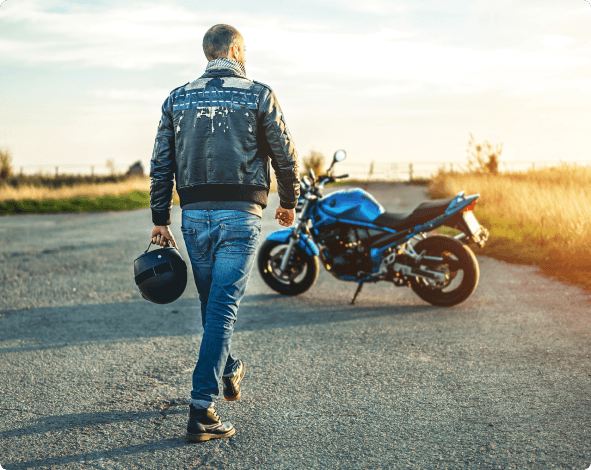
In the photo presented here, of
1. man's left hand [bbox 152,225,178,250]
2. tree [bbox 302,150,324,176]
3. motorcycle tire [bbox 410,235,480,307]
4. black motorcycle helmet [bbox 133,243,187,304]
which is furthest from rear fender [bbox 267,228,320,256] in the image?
tree [bbox 302,150,324,176]

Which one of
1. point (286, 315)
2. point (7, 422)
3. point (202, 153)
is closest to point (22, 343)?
point (7, 422)

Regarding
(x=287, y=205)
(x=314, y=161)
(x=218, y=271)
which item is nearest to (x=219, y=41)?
(x=287, y=205)

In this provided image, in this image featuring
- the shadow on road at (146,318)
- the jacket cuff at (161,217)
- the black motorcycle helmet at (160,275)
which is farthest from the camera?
the shadow on road at (146,318)

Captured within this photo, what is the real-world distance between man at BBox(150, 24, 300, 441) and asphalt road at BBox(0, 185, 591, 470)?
43 cm

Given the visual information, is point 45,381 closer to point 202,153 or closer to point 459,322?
point 202,153

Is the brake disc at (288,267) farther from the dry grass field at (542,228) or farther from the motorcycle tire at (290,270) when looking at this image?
the dry grass field at (542,228)

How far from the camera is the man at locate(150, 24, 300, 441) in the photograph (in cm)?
298

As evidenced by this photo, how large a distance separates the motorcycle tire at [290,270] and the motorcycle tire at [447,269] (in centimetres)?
115

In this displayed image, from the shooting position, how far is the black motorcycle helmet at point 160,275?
11.1 feet

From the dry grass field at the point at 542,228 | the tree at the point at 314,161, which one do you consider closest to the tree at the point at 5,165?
the tree at the point at 314,161

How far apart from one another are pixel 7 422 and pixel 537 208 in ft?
31.3

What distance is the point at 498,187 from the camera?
1452 cm

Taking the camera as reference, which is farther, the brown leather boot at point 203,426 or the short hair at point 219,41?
the short hair at point 219,41

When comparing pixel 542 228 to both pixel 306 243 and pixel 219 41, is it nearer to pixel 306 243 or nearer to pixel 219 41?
pixel 306 243
